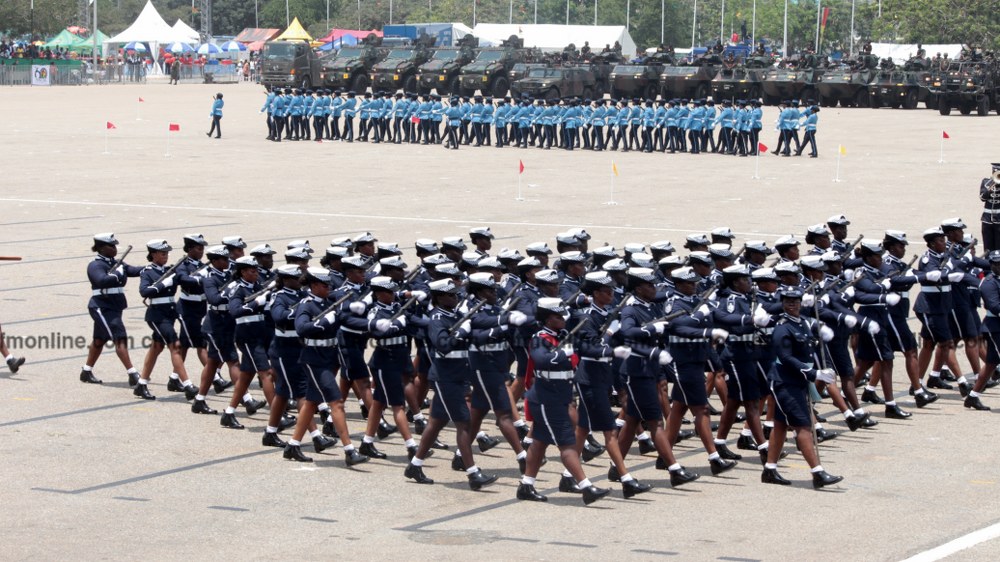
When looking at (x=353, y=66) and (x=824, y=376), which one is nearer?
(x=824, y=376)

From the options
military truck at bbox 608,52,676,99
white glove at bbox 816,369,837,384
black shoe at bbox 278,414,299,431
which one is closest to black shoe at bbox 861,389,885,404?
white glove at bbox 816,369,837,384

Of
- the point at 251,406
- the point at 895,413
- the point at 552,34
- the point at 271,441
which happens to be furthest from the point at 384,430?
the point at 552,34

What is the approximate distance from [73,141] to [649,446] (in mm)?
32395

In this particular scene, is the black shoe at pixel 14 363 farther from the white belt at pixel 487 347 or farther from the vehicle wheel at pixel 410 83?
the vehicle wheel at pixel 410 83

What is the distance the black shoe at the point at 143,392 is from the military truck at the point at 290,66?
1840 inches

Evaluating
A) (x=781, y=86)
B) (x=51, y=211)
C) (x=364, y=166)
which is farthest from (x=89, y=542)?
(x=781, y=86)

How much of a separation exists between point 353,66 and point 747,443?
1926 inches

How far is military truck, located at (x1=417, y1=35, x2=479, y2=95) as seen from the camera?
193 feet

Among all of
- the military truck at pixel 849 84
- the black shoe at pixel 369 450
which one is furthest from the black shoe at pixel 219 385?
the military truck at pixel 849 84

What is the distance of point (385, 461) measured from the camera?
12328mm

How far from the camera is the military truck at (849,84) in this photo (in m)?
56.4

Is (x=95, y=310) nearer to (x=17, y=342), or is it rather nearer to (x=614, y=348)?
(x=17, y=342)

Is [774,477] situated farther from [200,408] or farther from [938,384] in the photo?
[200,408]

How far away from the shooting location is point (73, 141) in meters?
42.3
